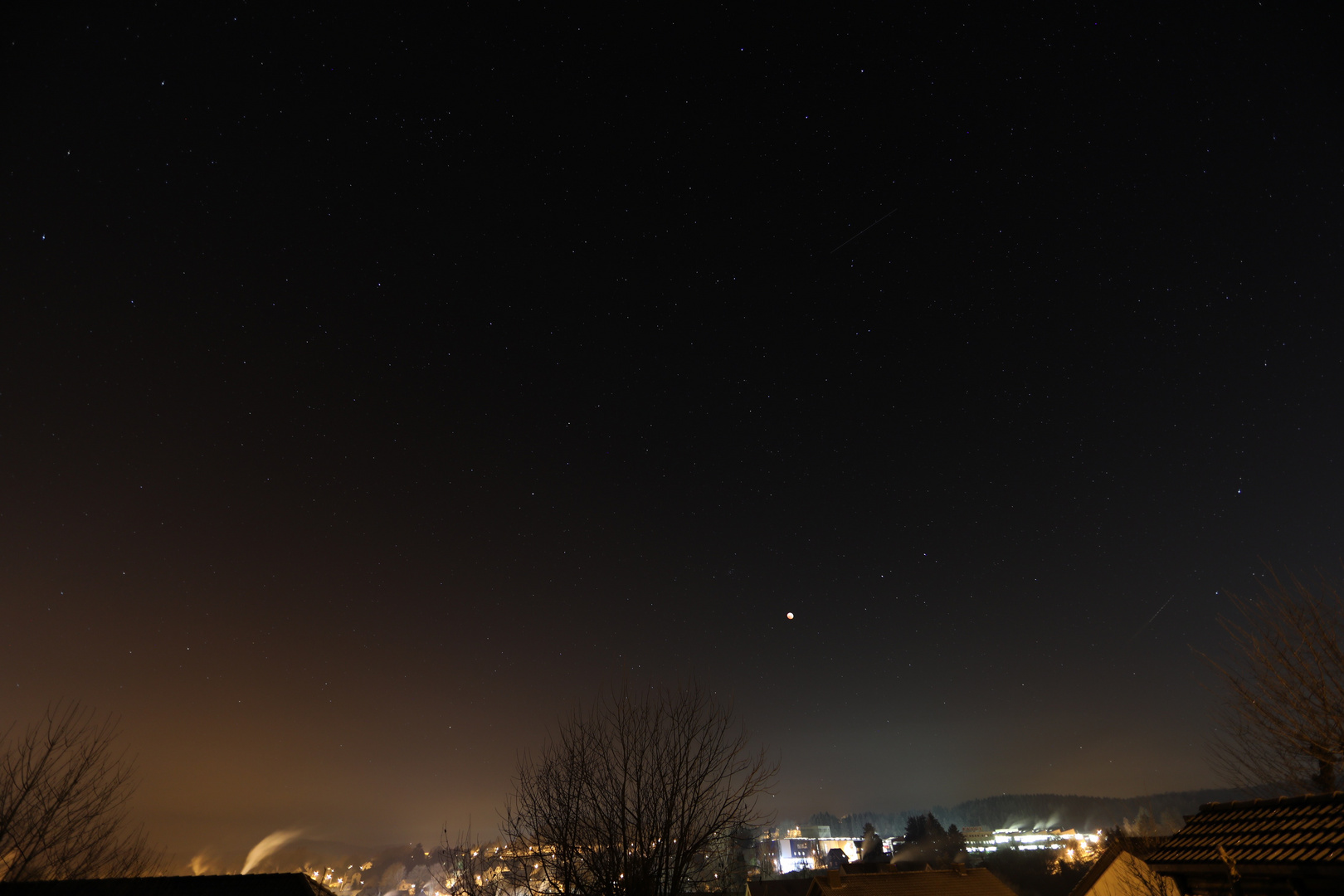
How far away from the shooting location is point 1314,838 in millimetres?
7406

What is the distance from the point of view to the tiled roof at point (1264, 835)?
7320 mm

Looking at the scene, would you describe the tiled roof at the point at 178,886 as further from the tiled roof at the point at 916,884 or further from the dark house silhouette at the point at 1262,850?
the dark house silhouette at the point at 1262,850

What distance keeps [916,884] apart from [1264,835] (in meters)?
21.6

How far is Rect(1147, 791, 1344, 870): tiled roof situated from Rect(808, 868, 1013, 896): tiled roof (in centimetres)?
1921

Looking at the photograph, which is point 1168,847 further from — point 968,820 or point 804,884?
point 968,820

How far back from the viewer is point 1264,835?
8.08m

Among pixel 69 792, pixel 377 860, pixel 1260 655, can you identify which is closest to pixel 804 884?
pixel 1260 655

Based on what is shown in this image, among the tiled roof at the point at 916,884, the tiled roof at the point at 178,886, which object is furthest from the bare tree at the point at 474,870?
the tiled roof at the point at 916,884

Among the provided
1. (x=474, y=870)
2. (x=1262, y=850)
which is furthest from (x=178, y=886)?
(x=1262, y=850)

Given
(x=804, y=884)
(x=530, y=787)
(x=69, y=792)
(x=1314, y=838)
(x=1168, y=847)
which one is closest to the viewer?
(x=1314, y=838)

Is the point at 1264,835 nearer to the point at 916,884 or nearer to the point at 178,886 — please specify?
the point at 916,884

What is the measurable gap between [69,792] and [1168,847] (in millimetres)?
21318

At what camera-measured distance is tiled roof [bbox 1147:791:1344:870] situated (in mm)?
7320

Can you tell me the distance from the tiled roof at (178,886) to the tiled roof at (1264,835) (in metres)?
19.4
